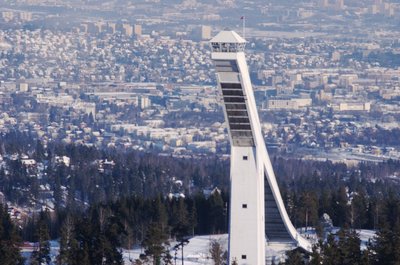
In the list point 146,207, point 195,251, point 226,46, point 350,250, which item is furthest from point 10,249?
point 350,250

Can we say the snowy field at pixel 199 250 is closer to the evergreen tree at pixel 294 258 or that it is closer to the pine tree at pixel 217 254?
the pine tree at pixel 217 254

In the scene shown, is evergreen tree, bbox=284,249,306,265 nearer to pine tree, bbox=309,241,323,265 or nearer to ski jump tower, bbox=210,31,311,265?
ski jump tower, bbox=210,31,311,265

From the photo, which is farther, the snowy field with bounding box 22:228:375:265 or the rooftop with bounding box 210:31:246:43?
the snowy field with bounding box 22:228:375:265

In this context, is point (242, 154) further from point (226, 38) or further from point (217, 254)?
point (226, 38)

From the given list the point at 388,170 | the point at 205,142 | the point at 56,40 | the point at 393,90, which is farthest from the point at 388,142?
the point at 56,40

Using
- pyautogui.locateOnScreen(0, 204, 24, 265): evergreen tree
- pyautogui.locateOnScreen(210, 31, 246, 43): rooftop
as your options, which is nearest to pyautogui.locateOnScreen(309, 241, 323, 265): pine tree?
pyautogui.locateOnScreen(210, 31, 246, 43): rooftop

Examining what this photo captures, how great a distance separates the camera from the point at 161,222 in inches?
2004

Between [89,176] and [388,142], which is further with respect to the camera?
[388,142]

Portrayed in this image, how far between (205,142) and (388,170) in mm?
21412

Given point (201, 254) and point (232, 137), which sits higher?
point (232, 137)

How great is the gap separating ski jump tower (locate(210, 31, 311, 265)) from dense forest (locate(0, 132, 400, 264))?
4.21 feet

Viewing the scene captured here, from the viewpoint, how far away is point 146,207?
53844mm

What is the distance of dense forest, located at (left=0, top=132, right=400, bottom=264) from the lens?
46344mm

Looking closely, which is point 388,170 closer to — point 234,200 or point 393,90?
point 234,200
